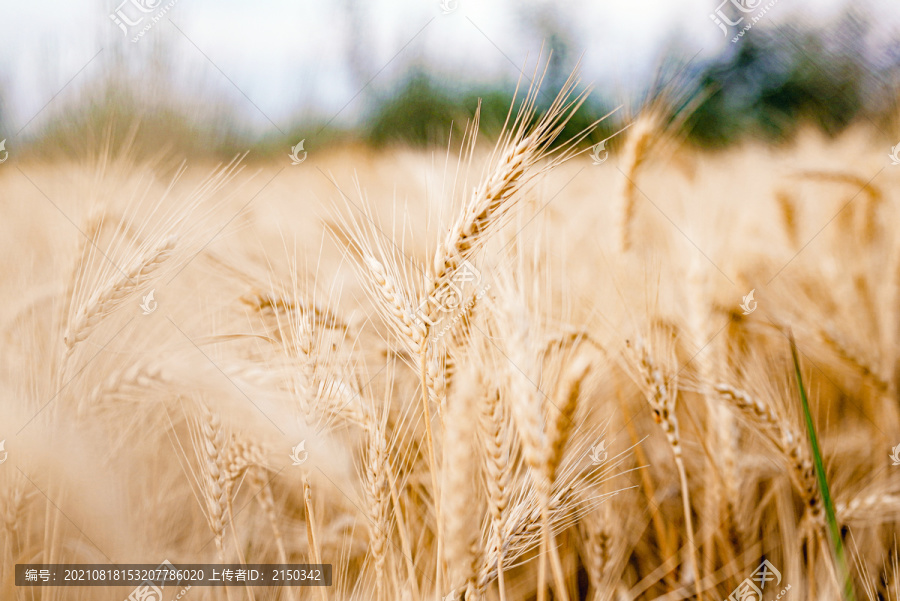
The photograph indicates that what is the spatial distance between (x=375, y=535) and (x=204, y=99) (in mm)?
1118

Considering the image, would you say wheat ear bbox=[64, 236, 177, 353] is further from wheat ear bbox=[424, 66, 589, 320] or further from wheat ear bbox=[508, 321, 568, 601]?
wheat ear bbox=[508, 321, 568, 601]

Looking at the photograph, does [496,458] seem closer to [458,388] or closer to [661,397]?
[458,388]

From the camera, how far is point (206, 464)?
0.65m

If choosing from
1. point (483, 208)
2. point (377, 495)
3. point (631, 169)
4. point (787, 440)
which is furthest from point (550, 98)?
point (377, 495)

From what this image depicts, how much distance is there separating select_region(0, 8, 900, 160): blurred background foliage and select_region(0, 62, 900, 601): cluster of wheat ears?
5.8 inches

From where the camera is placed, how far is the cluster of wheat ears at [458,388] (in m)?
0.57

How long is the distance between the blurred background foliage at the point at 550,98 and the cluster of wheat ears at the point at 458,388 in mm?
148

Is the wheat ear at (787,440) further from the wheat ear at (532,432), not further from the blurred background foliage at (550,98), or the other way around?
the blurred background foliage at (550,98)

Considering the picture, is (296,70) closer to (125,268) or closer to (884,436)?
(125,268)

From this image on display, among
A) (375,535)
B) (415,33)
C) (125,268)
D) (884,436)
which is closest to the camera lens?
(375,535)

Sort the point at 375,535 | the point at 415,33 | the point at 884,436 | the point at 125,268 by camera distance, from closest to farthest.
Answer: the point at 375,535 → the point at 125,268 → the point at 884,436 → the point at 415,33

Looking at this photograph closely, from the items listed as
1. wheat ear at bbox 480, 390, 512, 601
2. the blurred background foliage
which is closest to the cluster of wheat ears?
wheat ear at bbox 480, 390, 512, 601

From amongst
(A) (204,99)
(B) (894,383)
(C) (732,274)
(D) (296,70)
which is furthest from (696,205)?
(A) (204,99)

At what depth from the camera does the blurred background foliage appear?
0.99 metres
